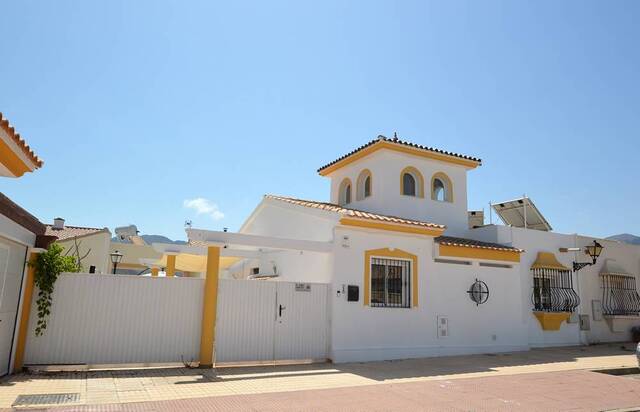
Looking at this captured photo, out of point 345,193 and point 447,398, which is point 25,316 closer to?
point 447,398

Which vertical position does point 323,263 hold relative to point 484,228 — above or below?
below

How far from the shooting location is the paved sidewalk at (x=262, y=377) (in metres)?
8.41

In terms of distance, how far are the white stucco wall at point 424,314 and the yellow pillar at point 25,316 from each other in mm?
7018

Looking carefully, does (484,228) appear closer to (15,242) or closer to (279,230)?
(279,230)

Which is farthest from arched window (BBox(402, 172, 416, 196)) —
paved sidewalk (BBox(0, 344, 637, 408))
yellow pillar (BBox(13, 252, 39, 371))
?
yellow pillar (BBox(13, 252, 39, 371))

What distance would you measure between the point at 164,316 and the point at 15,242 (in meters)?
3.48

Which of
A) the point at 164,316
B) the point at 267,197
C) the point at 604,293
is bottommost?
the point at 164,316

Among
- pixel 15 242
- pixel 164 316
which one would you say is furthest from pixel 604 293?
pixel 15 242

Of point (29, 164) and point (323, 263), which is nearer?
point (29, 164)

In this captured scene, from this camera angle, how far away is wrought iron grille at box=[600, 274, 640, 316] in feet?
65.6

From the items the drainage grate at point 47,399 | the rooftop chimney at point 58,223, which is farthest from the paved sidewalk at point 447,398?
the rooftop chimney at point 58,223

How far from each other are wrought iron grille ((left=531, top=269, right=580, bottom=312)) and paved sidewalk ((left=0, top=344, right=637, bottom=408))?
3.42m

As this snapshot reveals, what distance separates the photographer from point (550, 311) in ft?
58.5

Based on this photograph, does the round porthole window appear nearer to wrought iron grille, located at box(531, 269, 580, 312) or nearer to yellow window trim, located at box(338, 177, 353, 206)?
wrought iron grille, located at box(531, 269, 580, 312)
